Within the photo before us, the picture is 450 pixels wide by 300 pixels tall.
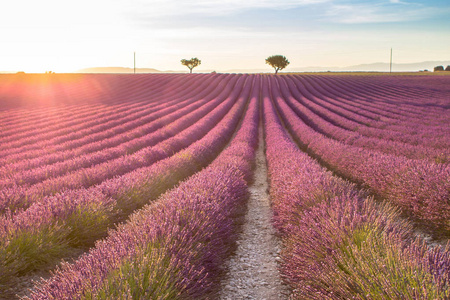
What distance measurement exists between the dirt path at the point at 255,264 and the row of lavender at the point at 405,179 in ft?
7.38

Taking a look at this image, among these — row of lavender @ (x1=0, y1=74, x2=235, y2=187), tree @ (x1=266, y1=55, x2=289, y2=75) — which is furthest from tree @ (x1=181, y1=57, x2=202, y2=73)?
row of lavender @ (x1=0, y1=74, x2=235, y2=187)

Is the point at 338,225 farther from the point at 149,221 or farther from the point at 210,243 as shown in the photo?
the point at 149,221

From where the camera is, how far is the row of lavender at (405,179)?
445 centimetres

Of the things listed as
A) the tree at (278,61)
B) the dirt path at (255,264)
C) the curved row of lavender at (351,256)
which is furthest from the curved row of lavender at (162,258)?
the tree at (278,61)

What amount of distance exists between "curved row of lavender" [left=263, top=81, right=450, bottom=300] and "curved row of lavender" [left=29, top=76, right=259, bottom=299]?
90cm

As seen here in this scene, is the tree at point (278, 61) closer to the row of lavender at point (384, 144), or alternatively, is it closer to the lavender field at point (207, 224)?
the row of lavender at point (384, 144)

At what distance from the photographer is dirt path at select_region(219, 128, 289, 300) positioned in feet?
10.3

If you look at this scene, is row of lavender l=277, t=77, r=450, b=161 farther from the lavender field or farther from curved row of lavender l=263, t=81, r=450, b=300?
curved row of lavender l=263, t=81, r=450, b=300

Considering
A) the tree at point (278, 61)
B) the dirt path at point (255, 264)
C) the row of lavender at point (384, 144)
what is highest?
the tree at point (278, 61)

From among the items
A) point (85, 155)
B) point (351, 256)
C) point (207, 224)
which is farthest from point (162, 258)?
point (85, 155)

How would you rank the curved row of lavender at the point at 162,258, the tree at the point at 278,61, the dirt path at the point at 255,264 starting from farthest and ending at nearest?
the tree at the point at 278,61, the dirt path at the point at 255,264, the curved row of lavender at the point at 162,258

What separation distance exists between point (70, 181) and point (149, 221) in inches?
136

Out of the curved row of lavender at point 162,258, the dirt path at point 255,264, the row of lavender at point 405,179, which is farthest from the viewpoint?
the row of lavender at point 405,179

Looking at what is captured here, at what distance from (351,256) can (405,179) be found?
3.59 metres
